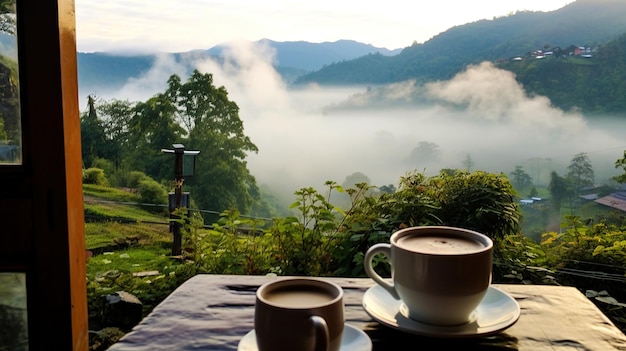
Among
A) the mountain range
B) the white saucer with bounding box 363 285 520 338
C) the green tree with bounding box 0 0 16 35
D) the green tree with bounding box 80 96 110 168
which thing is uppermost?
the mountain range

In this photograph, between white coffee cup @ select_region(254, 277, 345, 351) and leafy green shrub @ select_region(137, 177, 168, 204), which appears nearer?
white coffee cup @ select_region(254, 277, 345, 351)

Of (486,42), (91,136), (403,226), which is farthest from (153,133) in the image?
(486,42)

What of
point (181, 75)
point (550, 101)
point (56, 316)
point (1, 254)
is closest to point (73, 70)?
point (1, 254)

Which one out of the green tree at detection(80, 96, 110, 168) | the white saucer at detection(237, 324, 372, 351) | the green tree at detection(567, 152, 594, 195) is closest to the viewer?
the white saucer at detection(237, 324, 372, 351)

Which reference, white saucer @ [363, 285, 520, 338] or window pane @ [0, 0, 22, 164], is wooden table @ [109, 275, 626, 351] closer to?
white saucer @ [363, 285, 520, 338]

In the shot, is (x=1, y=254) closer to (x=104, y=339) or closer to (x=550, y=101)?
(x=104, y=339)

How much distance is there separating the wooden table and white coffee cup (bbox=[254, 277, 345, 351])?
6.3 inches

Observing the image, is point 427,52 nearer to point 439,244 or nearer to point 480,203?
point 480,203

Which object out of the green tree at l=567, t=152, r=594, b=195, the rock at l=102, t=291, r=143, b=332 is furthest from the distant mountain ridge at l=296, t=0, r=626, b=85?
the rock at l=102, t=291, r=143, b=332

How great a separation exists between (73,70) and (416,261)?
1055 millimetres

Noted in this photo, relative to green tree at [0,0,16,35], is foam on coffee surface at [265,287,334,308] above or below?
below

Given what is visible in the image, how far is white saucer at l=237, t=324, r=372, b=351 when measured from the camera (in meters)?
0.68

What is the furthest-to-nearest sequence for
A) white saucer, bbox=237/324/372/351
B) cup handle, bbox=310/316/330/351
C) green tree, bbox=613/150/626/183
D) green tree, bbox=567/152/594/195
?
green tree, bbox=567/152/594/195 → green tree, bbox=613/150/626/183 → white saucer, bbox=237/324/372/351 → cup handle, bbox=310/316/330/351

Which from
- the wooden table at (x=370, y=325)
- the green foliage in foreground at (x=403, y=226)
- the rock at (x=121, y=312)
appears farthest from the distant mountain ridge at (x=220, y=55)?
the wooden table at (x=370, y=325)
